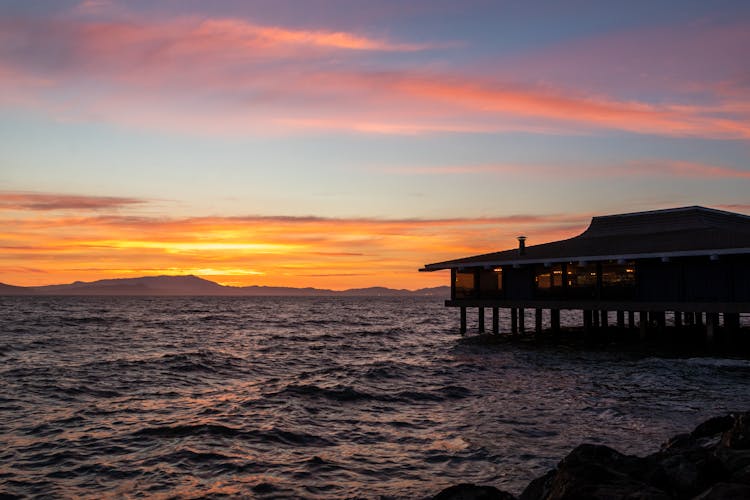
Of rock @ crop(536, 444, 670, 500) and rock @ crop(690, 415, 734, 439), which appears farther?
rock @ crop(690, 415, 734, 439)

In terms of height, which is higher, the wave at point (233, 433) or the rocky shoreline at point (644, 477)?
the rocky shoreline at point (644, 477)

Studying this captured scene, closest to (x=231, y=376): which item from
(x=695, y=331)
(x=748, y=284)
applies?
(x=748, y=284)

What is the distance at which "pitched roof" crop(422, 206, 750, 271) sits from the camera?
30.2m

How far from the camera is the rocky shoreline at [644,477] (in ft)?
23.7

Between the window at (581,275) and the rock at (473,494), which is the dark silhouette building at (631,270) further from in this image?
the rock at (473,494)

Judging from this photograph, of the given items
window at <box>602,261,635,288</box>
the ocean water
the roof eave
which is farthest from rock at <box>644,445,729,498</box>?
window at <box>602,261,635,288</box>

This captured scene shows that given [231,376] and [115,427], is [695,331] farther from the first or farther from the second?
[115,427]

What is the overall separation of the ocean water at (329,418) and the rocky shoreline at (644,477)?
236 cm

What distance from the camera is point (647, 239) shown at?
1446 inches

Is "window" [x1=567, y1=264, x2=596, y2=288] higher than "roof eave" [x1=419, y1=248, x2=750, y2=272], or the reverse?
"roof eave" [x1=419, y1=248, x2=750, y2=272]

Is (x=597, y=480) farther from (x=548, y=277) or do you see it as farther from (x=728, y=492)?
(x=548, y=277)

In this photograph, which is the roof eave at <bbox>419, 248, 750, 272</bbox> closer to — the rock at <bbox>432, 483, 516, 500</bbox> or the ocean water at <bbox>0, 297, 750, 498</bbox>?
the ocean water at <bbox>0, 297, 750, 498</bbox>

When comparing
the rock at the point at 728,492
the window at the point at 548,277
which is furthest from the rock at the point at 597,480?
the window at the point at 548,277

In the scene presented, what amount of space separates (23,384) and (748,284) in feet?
105
